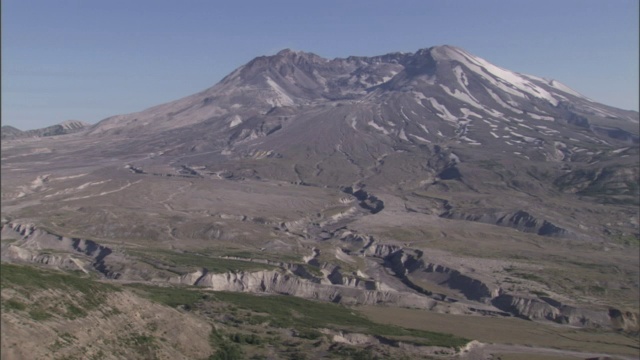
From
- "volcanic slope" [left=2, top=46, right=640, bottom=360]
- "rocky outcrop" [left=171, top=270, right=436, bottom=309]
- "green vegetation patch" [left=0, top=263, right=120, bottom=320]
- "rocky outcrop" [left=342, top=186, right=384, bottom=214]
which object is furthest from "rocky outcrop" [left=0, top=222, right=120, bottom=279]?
"rocky outcrop" [left=342, top=186, right=384, bottom=214]

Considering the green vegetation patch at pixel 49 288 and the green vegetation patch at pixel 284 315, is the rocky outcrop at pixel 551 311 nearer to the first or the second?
the green vegetation patch at pixel 284 315

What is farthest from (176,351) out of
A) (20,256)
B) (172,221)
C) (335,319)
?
(172,221)

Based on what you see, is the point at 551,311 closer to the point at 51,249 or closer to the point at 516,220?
the point at 516,220

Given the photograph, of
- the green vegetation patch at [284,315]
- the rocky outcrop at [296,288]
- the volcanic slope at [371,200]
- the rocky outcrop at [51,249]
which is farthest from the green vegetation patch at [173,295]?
the rocky outcrop at [51,249]

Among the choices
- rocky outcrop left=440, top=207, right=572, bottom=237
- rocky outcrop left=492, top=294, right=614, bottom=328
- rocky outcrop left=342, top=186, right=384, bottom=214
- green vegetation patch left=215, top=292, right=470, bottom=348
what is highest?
rocky outcrop left=342, top=186, right=384, bottom=214

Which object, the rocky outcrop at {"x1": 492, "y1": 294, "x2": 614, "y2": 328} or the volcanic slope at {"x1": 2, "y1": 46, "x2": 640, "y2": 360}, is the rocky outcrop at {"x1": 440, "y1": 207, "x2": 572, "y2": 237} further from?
the rocky outcrop at {"x1": 492, "y1": 294, "x2": 614, "y2": 328}

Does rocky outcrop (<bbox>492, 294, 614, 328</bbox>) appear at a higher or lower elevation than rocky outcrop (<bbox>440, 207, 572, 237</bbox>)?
lower

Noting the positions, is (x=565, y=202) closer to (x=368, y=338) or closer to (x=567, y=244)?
(x=567, y=244)

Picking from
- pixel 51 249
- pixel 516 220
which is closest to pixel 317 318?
pixel 51 249
